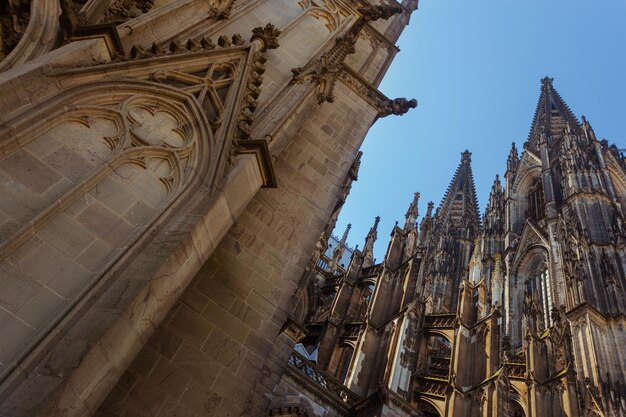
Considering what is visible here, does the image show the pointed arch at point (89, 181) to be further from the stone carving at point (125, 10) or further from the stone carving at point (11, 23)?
the stone carving at point (125, 10)

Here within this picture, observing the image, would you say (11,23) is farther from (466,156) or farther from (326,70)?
(466,156)

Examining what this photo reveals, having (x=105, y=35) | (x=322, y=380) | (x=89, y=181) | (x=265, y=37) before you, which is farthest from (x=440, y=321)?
(x=89, y=181)

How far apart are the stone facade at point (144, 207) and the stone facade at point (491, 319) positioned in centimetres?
322

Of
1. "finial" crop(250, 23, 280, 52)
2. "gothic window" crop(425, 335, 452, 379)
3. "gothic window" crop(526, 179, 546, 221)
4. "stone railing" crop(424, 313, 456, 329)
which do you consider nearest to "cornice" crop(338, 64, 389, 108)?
"finial" crop(250, 23, 280, 52)

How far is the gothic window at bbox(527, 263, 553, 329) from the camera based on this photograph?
30359 mm

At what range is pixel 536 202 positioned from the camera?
42.9 metres

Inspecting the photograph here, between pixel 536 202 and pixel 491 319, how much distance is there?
26.9m

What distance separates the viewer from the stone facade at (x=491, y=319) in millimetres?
16422

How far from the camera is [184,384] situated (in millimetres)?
4270

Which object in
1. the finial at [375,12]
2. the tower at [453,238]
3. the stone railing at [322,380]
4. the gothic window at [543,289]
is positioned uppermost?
the tower at [453,238]

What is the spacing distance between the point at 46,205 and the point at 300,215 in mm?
3186

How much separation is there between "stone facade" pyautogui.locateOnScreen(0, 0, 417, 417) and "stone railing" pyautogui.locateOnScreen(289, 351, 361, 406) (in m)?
8.01

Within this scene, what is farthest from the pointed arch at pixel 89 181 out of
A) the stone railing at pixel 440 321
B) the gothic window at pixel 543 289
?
the gothic window at pixel 543 289

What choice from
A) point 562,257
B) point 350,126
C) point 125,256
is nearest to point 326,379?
point 350,126
